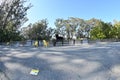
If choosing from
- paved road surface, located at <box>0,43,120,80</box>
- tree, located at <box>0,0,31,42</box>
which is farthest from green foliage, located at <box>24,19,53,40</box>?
paved road surface, located at <box>0,43,120,80</box>

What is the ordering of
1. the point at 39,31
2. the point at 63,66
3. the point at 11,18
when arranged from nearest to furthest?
the point at 63,66 < the point at 11,18 < the point at 39,31

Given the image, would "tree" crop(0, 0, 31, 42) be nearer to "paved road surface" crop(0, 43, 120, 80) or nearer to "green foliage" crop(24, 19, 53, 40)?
"green foliage" crop(24, 19, 53, 40)

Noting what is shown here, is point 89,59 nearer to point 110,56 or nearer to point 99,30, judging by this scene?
point 110,56

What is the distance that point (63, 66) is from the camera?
298 cm

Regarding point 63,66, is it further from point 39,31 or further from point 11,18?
point 39,31

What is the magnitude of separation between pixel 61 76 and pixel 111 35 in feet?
203

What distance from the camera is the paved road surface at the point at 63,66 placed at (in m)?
2.83

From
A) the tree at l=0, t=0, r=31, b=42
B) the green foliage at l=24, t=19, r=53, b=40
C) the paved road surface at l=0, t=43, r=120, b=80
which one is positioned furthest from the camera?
the green foliage at l=24, t=19, r=53, b=40

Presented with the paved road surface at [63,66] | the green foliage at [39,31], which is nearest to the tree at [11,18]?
the green foliage at [39,31]

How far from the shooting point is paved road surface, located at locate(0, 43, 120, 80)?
112 inches

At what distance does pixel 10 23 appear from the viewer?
122ft

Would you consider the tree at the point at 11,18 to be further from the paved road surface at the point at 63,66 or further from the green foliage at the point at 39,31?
the paved road surface at the point at 63,66

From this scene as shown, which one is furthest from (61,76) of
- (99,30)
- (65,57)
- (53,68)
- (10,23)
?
(99,30)

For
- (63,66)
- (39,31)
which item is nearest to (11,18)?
(39,31)
